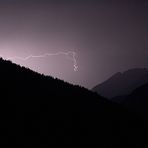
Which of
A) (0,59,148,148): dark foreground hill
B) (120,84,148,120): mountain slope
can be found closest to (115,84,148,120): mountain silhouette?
(120,84,148,120): mountain slope

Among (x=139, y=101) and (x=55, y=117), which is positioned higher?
(x=139, y=101)

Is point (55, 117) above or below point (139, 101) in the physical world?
below

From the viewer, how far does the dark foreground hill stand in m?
17.7

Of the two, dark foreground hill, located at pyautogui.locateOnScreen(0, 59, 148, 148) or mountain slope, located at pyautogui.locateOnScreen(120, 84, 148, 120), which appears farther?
mountain slope, located at pyautogui.locateOnScreen(120, 84, 148, 120)

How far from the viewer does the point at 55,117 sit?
21891 mm

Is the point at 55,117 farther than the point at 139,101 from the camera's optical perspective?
No

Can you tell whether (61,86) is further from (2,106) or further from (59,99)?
(2,106)

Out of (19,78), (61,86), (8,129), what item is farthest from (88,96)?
(8,129)

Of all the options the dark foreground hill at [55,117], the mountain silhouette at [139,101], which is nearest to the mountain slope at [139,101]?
the mountain silhouette at [139,101]

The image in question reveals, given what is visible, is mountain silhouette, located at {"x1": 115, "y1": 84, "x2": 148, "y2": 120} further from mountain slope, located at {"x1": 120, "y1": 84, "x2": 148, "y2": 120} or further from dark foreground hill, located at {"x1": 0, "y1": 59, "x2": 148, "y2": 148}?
dark foreground hill, located at {"x1": 0, "y1": 59, "x2": 148, "y2": 148}

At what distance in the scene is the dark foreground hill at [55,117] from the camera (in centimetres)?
1769

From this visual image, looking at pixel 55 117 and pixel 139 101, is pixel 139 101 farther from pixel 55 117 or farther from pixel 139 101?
pixel 55 117

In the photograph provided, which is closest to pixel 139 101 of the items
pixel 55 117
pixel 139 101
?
pixel 139 101

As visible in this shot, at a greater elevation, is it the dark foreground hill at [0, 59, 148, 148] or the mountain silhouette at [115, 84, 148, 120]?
the mountain silhouette at [115, 84, 148, 120]
